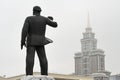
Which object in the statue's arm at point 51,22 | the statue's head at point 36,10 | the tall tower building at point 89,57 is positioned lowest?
the statue's arm at point 51,22

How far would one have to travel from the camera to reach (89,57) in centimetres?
16888

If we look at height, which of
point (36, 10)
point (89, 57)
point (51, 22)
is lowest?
point (51, 22)

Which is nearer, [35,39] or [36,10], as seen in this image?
[35,39]

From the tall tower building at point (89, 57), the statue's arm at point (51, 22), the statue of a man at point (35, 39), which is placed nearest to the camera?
the statue of a man at point (35, 39)

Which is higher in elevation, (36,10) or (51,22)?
(36,10)

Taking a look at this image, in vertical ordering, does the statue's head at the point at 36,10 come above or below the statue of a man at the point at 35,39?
above

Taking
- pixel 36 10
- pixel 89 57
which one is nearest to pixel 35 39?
pixel 36 10

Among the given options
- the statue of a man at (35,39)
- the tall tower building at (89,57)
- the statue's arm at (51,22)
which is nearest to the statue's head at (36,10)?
the statue of a man at (35,39)

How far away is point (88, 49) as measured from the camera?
173500mm

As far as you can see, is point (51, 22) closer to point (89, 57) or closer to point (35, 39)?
point (35, 39)

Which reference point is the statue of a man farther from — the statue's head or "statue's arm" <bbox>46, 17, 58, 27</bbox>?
the statue's head

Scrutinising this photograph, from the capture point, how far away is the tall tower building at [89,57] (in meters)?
165

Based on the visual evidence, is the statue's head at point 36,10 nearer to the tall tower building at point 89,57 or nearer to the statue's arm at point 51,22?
the statue's arm at point 51,22

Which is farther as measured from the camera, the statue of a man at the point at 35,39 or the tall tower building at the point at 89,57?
the tall tower building at the point at 89,57
